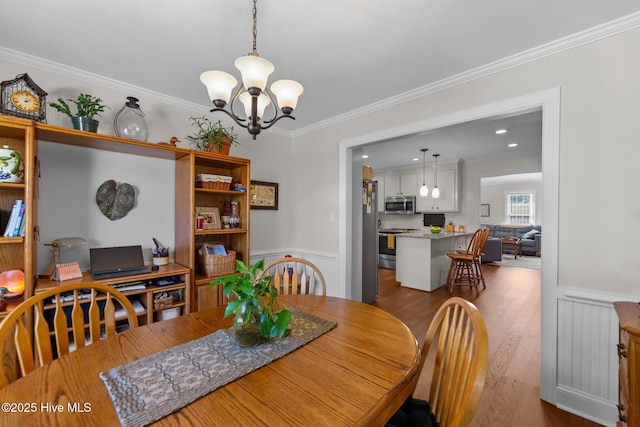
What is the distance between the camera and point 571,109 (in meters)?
1.78

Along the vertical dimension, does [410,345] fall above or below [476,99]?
below

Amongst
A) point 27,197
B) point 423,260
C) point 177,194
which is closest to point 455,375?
point 27,197

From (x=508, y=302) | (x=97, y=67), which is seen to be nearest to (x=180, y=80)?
(x=97, y=67)

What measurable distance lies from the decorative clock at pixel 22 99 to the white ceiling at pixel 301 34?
1.05 ft

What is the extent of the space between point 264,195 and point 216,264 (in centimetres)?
118

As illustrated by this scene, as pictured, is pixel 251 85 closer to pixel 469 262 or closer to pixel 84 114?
pixel 84 114

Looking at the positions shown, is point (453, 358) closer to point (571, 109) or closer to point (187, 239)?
point (571, 109)

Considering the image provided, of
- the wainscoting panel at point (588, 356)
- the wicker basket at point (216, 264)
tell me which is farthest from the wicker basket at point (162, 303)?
the wainscoting panel at point (588, 356)

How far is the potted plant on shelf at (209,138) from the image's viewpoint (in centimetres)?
260

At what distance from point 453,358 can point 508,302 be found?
365cm

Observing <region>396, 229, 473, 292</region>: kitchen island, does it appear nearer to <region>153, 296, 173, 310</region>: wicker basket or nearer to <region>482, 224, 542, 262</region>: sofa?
<region>482, 224, 542, 262</region>: sofa

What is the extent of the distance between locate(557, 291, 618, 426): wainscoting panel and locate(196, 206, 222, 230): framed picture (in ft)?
9.43

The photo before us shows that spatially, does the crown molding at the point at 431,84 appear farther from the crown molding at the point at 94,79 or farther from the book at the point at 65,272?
the book at the point at 65,272

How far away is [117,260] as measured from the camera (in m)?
2.18
